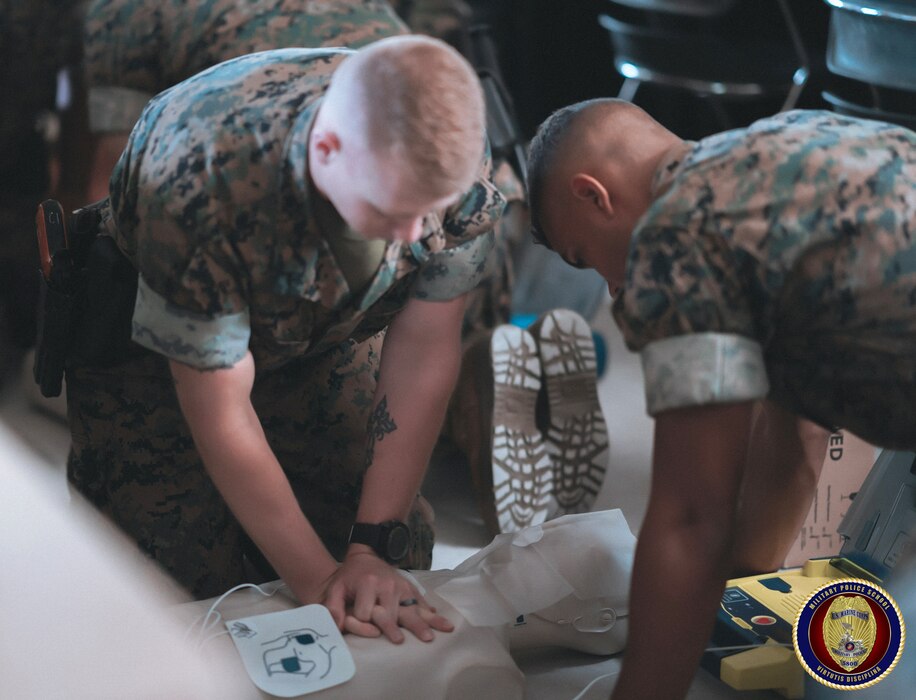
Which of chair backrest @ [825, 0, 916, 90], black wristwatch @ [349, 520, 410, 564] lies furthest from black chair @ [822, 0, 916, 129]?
black wristwatch @ [349, 520, 410, 564]

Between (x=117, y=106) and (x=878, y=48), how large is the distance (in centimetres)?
154

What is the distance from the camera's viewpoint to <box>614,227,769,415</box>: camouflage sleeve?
3.71 feet

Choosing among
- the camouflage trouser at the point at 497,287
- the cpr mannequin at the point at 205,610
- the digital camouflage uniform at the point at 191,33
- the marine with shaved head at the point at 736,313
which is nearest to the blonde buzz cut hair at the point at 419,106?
the marine with shaved head at the point at 736,313

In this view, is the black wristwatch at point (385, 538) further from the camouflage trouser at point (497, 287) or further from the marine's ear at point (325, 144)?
the camouflage trouser at point (497, 287)

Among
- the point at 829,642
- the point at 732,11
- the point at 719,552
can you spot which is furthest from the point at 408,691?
the point at 732,11

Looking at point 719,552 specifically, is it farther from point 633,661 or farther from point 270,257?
point 270,257

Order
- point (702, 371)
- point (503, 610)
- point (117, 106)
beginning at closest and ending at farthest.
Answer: point (702, 371), point (503, 610), point (117, 106)

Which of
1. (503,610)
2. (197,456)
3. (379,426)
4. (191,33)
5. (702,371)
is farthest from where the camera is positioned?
(191,33)

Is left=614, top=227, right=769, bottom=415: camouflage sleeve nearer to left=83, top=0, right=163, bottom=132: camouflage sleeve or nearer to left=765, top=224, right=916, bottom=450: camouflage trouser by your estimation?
left=765, top=224, right=916, bottom=450: camouflage trouser

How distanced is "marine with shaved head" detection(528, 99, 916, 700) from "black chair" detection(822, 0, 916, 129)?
121 centimetres

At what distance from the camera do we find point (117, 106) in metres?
2.21

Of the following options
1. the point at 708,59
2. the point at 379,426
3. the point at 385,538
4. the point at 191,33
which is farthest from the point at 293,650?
the point at 708,59

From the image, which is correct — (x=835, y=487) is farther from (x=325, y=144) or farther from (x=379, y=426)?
(x=325, y=144)

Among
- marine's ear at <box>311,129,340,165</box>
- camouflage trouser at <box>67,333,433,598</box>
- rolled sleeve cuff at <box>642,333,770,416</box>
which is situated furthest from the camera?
camouflage trouser at <box>67,333,433,598</box>
